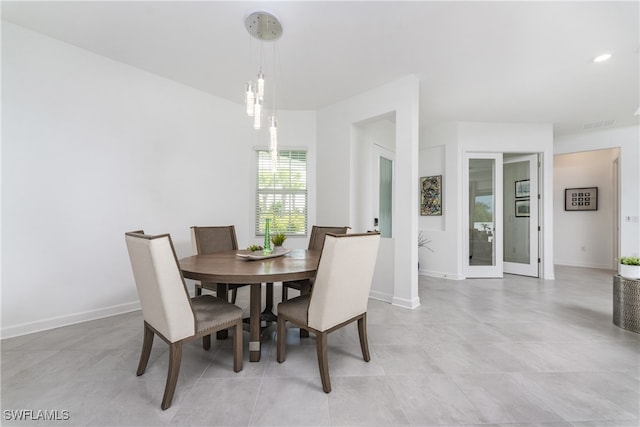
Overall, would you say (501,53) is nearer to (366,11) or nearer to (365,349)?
(366,11)

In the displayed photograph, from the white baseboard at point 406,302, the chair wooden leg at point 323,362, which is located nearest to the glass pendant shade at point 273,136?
the chair wooden leg at point 323,362

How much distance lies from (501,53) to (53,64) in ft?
14.3

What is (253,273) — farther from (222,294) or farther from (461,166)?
(461,166)

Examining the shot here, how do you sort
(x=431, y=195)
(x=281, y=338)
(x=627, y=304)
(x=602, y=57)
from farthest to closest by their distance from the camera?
(x=431, y=195) < (x=602, y=57) < (x=627, y=304) < (x=281, y=338)

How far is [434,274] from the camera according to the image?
4.30 m

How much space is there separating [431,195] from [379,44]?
2887mm

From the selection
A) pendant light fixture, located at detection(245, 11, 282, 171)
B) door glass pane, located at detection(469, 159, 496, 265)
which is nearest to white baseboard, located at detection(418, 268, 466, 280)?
door glass pane, located at detection(469, 159, 496, 265)

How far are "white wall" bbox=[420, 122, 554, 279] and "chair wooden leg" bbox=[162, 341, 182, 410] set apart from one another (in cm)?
412

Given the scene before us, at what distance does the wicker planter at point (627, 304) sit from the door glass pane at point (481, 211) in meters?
1.92

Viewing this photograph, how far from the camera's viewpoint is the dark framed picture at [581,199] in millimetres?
5010

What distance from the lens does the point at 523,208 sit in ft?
14.5

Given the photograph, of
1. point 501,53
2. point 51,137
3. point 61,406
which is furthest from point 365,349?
point 51,137

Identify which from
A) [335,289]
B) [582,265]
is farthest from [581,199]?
[335,289]

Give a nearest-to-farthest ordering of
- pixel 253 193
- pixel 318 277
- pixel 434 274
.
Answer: pixel 318 277
pixel 253 193
pixel 434 274
